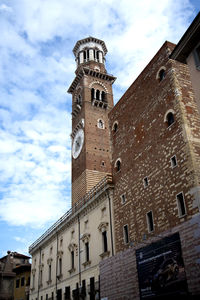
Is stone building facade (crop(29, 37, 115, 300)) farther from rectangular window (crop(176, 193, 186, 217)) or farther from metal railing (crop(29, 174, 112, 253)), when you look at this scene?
rectangular window (crop(176, 193, 186, 217))

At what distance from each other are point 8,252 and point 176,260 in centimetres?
4354

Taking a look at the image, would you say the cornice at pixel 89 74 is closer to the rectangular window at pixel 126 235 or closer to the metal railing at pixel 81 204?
the metal railing at pixel 81 204

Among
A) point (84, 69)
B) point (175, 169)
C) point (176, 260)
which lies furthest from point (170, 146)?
point (84, 69)

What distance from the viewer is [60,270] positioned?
32.8 meters

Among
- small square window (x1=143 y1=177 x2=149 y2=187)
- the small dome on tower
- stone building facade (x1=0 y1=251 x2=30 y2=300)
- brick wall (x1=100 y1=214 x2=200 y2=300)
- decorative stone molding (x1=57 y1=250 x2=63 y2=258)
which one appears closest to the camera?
brick wall (x1=100 y1=214 x2=200 y2=300)

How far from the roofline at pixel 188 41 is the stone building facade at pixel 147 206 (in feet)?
0.14

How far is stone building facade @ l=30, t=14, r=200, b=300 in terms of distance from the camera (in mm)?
17000

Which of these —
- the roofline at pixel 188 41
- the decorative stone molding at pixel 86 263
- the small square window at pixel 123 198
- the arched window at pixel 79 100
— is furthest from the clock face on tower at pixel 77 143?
the roofline at pixel 188 41

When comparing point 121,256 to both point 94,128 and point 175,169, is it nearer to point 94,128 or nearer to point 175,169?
point 175,169

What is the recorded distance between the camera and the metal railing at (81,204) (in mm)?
27328

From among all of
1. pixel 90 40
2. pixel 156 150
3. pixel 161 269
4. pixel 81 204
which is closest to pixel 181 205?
pixel 161 269

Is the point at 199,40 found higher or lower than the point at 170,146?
higher

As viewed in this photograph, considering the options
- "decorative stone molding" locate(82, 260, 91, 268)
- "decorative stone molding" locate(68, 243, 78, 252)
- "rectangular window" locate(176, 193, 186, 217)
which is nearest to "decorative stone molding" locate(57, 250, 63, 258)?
"decorative stone molding" locate(68, 243, 78, 252)

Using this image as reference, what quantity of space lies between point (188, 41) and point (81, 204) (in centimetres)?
1961
